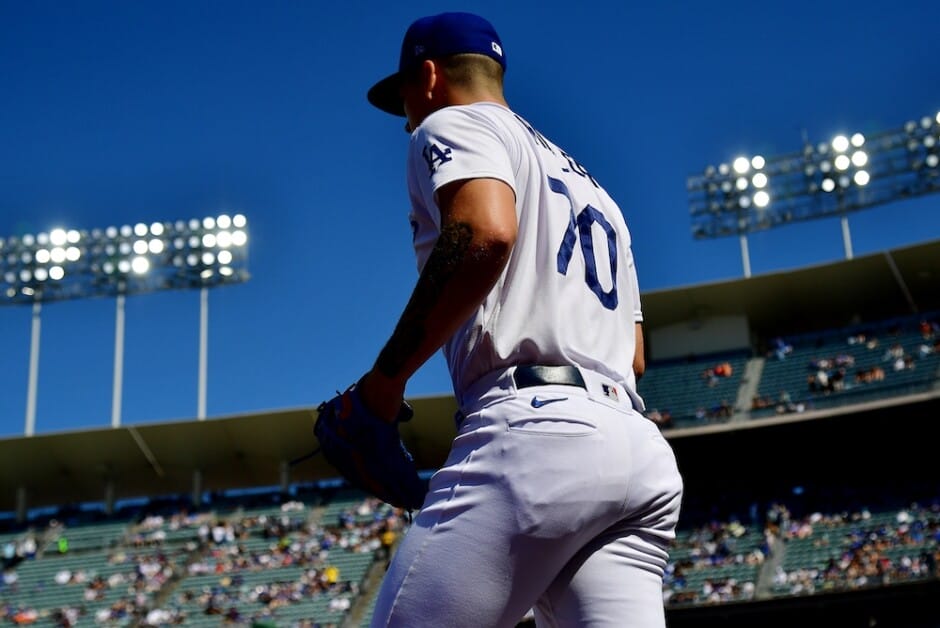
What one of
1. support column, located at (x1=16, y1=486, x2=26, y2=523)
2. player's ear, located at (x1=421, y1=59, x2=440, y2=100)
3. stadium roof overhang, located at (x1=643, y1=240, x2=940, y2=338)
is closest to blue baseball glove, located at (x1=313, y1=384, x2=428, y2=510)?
player's ear, located at (x1=421, y1=59, x2=440, y2=100)

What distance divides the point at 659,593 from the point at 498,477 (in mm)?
505

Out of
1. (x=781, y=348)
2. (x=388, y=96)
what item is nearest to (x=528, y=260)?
(x=388, y=96)

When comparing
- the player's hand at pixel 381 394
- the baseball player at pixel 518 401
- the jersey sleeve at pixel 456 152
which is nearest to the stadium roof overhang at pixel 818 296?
the baseball player at pixel 518 401

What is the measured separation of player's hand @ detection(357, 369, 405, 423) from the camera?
2.60m

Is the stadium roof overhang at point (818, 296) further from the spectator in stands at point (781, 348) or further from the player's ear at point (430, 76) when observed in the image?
the player's ear at point (430, 76)

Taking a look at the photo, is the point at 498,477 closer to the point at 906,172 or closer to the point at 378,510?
the point at 378,510

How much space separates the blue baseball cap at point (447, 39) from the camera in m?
2.90

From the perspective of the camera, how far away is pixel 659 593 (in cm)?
267

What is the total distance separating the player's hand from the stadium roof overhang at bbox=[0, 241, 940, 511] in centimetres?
2736

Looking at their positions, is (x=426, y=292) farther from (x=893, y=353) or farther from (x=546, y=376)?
(x=893, y=353)

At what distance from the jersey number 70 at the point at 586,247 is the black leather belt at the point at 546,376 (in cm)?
23

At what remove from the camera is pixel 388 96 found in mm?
3137

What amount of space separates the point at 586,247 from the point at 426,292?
0.47m

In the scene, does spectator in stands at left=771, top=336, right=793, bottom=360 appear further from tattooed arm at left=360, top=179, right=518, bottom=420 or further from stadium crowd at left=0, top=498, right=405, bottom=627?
tattooed arm at left=360, top=179, right=518, bottom=420
